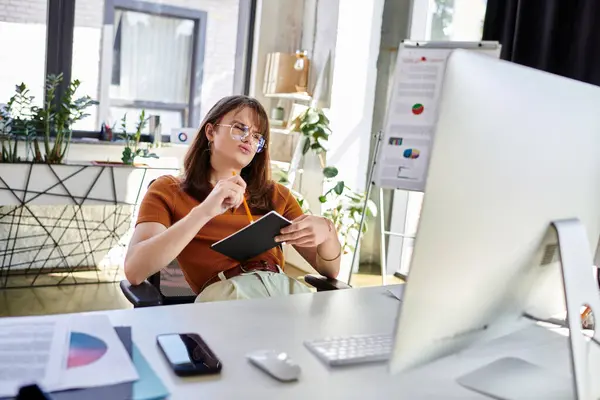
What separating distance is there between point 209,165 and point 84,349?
3.45ft

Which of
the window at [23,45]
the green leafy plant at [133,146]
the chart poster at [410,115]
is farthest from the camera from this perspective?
the window at [23,45]

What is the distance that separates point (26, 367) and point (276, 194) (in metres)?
1.22

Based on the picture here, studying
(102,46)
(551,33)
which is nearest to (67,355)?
(551,33)

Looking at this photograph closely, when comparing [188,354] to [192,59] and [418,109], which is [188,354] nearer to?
[418,109]

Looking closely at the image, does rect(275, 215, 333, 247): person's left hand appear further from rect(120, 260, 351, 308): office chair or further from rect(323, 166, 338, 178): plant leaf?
rect(323, 166, 338, 178): plant leaf

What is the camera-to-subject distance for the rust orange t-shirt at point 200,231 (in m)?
1.86

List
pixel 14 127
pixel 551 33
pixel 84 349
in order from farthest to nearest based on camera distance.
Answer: pixel 14 127 < pixel 551 33 < pixel 84 349

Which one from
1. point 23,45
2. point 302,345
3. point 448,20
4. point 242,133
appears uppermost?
point 448,20

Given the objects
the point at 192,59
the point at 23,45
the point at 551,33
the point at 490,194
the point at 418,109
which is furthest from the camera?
the point at 192,59

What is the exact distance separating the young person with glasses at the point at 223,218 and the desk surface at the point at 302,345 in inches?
8.8

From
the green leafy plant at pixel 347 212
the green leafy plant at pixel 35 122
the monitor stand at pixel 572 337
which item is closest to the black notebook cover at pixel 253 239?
the monitor stand at pixel 572 337

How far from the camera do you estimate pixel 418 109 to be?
10.1 feet

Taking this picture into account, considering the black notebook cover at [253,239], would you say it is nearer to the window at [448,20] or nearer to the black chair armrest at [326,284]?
the black chair armrest at [326,284]

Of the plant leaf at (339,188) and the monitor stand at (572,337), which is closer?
the monitor stand at (572,337)
